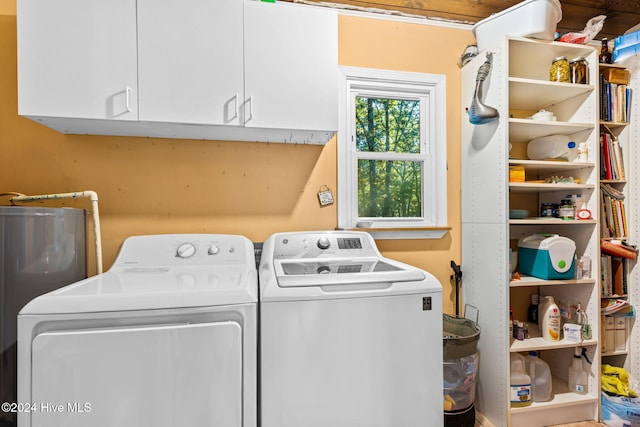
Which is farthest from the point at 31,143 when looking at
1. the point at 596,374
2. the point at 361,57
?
the point at 596,374

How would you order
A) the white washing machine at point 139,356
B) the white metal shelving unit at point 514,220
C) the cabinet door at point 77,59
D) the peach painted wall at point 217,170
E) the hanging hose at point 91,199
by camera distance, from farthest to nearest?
the white metal shelving unit at point 514,220 → the peach painted wall at point 217,170 → the hanging hose at point 91,199 → the cabinet door at point 77,59 → the white washing machine at point 139,356

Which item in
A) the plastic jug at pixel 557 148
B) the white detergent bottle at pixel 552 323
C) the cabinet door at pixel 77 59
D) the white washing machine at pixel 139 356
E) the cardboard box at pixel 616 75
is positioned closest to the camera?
the white washing machine at pixel 139 356

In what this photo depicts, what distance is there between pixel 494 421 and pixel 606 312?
3.32 feet

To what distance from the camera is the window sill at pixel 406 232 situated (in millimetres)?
2066

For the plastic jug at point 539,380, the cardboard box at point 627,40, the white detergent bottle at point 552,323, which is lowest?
the plastic jug at point 539,380

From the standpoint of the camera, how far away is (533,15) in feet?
6.01

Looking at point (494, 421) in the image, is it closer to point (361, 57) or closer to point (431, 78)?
point (431, 78)

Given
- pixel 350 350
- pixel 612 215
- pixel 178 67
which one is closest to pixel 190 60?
pixel 178 67

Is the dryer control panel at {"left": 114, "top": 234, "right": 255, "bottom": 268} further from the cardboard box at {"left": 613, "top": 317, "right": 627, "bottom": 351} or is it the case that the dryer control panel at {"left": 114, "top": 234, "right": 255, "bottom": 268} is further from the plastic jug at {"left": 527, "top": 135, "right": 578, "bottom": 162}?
the cardboard box at {"left": 613, "top": 317, "right": 627, "bottom": 351}

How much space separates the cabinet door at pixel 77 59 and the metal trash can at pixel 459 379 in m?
1.97

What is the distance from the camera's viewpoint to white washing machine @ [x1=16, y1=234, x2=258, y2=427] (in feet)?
3.31

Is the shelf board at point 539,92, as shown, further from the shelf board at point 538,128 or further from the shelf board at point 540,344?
the shelf board at point 540,344

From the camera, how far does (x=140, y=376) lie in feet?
3.48

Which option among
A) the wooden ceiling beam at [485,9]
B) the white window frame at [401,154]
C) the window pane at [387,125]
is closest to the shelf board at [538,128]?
the white window frame at [401,154]
